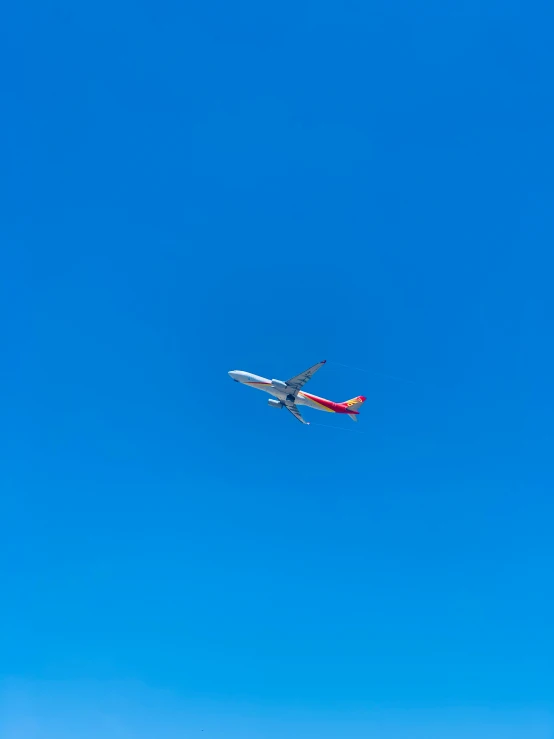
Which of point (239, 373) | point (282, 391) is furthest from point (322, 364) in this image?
point (239, 373)

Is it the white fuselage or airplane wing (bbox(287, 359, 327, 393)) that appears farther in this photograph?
the white fuselage

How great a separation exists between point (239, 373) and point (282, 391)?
11117mm

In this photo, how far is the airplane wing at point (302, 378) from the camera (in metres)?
117

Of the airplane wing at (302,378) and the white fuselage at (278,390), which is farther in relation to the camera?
the white fuselage at (278,390)

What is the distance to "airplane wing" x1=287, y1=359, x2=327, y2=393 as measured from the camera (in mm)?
117381

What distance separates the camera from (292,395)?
415ft

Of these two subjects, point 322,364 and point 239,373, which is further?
point 239,373

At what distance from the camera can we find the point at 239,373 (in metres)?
130

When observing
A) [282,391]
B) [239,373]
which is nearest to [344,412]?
[282,391]

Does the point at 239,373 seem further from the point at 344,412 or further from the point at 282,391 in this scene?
the point at 344,412

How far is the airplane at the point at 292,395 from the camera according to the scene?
124500 millimetres

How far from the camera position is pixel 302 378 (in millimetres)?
121875

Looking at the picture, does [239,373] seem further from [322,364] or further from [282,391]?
[322,364]

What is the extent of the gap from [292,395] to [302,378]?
6342mm
